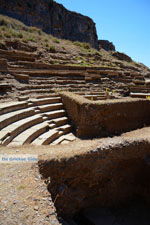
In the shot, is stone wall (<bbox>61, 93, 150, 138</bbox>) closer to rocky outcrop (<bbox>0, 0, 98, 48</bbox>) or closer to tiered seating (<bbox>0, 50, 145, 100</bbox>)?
tiered seating (<bbox>0, 50, 145, 100</bbox>)

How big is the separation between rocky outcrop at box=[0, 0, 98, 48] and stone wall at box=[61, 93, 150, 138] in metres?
21.3

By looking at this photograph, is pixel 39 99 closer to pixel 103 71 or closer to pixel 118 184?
pixel 118 184

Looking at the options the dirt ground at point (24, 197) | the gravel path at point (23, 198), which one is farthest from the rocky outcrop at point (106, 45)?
the gravel path at point (23, 198)

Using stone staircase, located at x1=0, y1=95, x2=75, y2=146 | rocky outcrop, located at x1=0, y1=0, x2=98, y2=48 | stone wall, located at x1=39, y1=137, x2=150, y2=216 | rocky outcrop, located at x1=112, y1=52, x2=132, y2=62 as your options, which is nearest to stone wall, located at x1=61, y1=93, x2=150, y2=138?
stone staircase, located at x1=0, y1=95, x2=75, y2=146

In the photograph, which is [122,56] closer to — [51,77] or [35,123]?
[51,77]

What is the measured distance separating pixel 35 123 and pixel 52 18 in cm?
2819

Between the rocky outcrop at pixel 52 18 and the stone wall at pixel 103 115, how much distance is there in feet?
69.9

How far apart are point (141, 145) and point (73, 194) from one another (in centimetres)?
294

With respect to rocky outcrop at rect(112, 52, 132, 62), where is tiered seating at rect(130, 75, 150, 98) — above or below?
below

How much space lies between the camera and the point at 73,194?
588 cm

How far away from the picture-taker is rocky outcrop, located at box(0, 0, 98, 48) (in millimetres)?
26328

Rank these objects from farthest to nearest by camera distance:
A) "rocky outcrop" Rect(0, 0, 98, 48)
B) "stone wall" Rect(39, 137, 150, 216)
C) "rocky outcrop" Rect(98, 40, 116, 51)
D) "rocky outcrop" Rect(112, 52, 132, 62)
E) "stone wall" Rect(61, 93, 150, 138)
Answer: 1. "rocky outcrop" Rect(98, 40, 116, 51)
2. "rocky outcrop" Rect(112, 52, 132, 62)
3. "rocky outcrop" Rect(0, 0, 98, 48)
4. "stone wall" Rect(61, 93, 150, 138)
5. "stone wall" Rect(39, 137, 150, 216)

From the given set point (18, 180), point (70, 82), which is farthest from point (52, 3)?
point (18, 180)

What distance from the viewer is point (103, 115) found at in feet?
31.0
